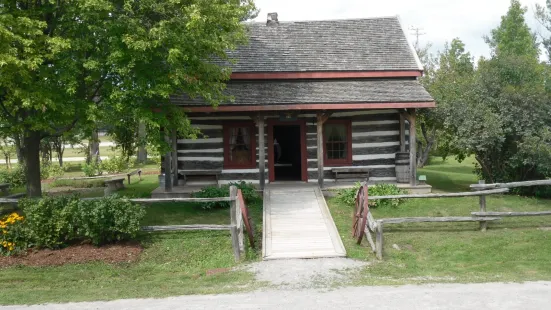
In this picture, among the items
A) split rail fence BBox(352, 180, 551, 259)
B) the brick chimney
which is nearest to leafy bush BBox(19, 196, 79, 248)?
split rail fence BBox(352, 180, 551, 259)

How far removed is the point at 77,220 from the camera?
10555 millimetres

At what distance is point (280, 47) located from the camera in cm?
1806

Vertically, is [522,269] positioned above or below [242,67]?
below

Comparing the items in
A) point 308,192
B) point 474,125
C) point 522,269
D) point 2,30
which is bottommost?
point 522,269

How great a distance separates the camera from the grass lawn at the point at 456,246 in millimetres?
8922

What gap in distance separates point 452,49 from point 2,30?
133 ft

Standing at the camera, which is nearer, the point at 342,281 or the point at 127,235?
the point at 342,281

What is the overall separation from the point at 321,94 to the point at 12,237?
9.92 m

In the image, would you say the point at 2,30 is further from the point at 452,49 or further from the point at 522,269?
the point at 452,49

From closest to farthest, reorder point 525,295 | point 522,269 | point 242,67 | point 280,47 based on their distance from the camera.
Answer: point 525,295, point 522,269, point 242,67, point 280,47

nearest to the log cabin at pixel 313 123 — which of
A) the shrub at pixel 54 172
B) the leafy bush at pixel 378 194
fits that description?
the leafy bush at pixel 378 194

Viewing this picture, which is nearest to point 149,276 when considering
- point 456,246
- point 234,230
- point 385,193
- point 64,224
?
point 234,230

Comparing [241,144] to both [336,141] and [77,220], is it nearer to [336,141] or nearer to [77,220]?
[336,141]

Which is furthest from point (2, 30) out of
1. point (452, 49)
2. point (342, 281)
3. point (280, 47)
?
point (452, 49)
